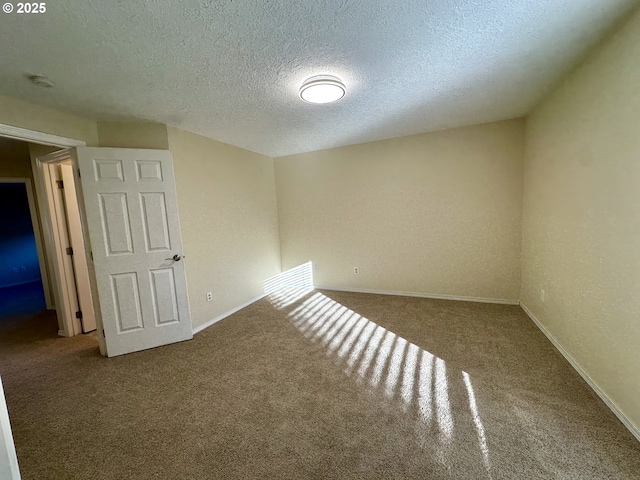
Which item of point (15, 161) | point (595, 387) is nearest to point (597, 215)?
point (595, 387)

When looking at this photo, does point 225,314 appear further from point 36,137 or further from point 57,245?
point 36,137

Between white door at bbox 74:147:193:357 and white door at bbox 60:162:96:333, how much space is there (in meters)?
0.93

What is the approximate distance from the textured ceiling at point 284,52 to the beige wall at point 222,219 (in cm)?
72

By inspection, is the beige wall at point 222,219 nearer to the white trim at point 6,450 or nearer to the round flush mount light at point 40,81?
the round flush mount light at point 40,81

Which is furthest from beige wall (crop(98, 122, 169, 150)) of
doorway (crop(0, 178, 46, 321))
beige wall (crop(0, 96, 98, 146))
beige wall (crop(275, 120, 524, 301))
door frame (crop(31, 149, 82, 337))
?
doorway (crop(0, 178, 46, 321))

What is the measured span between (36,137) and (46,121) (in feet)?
0.61

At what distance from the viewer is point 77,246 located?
3.28 metres

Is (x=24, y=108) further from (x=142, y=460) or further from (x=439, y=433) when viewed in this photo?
(x=439, y=433)

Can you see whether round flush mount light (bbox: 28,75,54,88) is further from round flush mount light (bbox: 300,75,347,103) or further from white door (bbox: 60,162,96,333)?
round flush mount light (bbox: 300,75,347,103)

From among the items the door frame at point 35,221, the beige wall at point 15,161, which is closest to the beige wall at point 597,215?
the beige wall at point 15,161

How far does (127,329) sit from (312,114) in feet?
9.83

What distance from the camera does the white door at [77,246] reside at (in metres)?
3.22

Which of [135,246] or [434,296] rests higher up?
[135,246]

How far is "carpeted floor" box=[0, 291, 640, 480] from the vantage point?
142 centimetres
